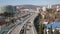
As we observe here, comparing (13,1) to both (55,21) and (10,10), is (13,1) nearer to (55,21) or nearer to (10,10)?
(10,10)

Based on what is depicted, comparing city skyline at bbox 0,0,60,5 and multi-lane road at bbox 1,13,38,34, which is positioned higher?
city skyline at bbox 0,0,60,5

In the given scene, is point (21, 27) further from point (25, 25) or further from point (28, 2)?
point (28, 2)

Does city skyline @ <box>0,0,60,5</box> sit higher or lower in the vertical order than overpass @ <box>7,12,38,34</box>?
higher

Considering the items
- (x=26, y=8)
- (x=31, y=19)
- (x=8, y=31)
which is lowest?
(x=8, y=31)

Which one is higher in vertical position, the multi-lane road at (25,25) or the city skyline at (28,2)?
the city skyline at (28,2)

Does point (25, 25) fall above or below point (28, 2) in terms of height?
below

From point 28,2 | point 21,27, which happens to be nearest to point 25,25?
point 21,27

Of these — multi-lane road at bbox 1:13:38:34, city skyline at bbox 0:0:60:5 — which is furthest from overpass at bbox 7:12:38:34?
city skyline at bbox 0:0:60:5

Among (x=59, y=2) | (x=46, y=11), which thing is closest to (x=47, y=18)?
(x=46, y=11)

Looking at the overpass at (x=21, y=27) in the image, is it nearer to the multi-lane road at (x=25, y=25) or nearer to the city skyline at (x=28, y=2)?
the multi-lane road at (x=25, y=25)

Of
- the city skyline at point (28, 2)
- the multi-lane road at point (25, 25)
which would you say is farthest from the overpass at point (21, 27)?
the city skyline at point (28, 2)

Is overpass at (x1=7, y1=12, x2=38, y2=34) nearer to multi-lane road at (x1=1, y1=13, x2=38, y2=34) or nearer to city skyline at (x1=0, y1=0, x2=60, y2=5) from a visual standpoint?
multi-lane road at (x1=1, y1=13, x2=38, y2=34)
